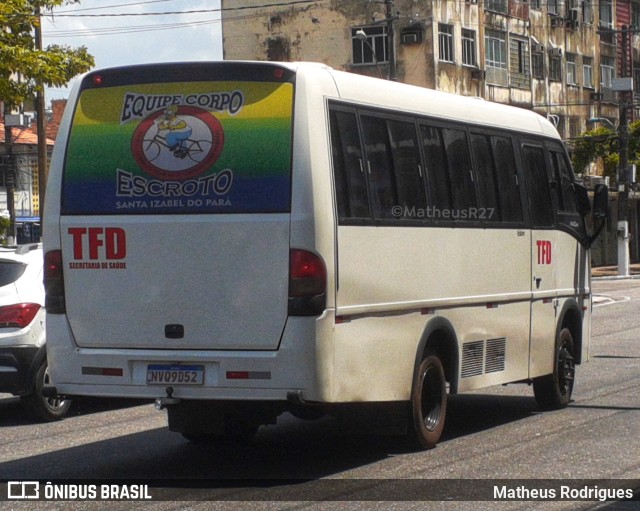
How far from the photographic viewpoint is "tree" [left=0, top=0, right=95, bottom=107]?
2127 centimetres

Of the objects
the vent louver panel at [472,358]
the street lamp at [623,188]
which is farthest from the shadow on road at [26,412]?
the street lamp at [623,188]

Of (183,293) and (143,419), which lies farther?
(143,419)

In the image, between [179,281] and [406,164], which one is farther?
[406,164]

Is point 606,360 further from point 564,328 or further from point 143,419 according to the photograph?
point 143,419

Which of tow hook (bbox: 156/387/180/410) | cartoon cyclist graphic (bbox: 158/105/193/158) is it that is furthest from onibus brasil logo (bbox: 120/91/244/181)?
tow hook (bbox: 156/387/180/410)

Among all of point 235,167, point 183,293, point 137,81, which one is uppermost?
point 137,81

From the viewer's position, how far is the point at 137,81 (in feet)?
32.3

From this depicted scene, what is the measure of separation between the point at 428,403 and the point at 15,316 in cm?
414

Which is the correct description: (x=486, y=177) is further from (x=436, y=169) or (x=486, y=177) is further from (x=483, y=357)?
(x=483, y=357)

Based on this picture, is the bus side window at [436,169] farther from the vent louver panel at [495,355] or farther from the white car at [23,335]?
the white car at [23,335]

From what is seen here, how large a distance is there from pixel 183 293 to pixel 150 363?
524 mm

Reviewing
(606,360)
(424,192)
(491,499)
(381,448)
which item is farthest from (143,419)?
(606,360)

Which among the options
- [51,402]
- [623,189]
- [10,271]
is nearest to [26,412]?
[51,402]

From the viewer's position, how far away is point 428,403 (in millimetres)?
11070
